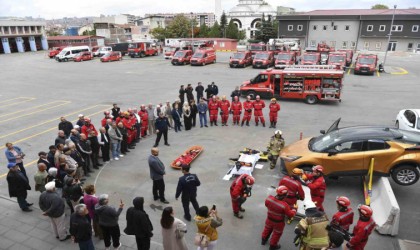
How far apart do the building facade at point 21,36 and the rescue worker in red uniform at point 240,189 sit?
73148mm

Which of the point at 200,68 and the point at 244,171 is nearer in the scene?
the point at 244,171

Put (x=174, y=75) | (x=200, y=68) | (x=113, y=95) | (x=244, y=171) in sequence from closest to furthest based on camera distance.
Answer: (x=244, y=171) → (x=113, y=95) → (x=174, y=75) → (x=200, y=68)

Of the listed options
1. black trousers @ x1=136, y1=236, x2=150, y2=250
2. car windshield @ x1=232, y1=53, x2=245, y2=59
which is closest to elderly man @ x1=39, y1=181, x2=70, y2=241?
black trousers @ x1=136, y1=236, x2=150, y2=250

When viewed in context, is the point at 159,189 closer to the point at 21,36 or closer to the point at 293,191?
the point at 293,191

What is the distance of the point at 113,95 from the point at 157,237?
17.2 m

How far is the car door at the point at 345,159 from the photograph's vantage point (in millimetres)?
8734

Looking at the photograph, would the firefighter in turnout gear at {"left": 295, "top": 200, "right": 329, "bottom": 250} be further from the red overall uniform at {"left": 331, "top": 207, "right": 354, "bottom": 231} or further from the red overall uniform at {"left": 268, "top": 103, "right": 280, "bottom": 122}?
the red overall uniform at {"left": 268, "top": 103, "right": 280, "bottom": 122}

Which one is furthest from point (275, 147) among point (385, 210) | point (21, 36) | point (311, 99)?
point (21, 36)

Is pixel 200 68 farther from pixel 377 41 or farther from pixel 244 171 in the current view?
pixel 377 41

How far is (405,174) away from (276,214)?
475 cm

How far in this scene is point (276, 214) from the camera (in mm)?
6281

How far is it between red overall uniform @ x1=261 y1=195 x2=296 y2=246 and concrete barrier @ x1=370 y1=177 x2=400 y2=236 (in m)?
2.33

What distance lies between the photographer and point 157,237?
23.5 ft

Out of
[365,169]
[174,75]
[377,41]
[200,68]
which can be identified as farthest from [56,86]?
[377,41]
